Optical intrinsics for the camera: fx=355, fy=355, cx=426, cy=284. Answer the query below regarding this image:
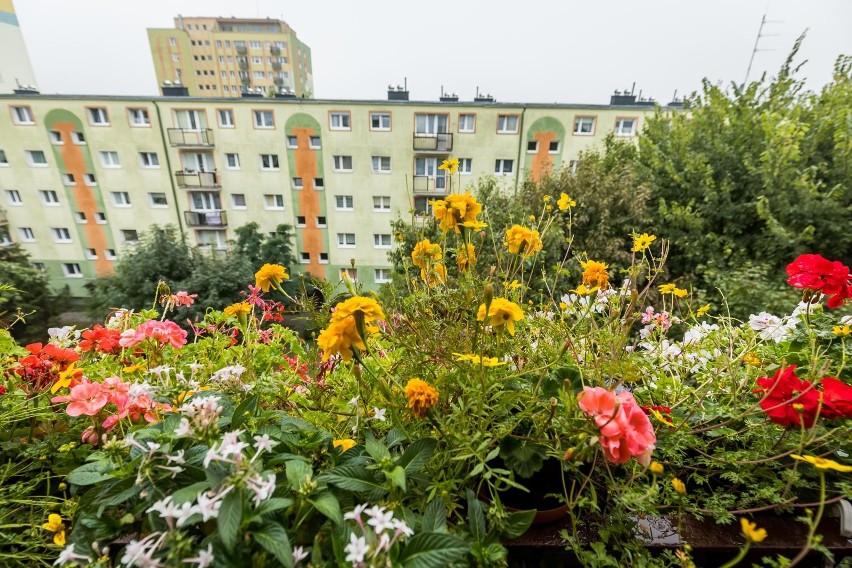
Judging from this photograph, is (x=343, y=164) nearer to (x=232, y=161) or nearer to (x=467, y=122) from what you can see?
(x=232, y=161)

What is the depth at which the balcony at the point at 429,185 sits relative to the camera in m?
12.1

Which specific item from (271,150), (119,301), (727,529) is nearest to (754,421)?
(727,529)

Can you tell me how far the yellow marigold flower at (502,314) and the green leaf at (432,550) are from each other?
44 centimetres

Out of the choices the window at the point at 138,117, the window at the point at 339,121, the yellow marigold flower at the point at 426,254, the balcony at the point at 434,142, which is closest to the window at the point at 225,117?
the window at the point at 138,117

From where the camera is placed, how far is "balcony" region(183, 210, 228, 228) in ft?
42.2

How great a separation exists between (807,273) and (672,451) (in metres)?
0.71

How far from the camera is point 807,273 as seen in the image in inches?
40.8

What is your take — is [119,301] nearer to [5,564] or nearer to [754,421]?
[5,564]

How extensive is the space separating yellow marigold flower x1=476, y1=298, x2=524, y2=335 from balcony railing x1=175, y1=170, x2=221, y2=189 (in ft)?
46.5

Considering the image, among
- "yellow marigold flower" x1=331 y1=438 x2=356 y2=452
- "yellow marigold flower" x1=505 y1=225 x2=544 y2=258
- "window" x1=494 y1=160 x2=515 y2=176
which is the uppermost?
"window" x1=494 y1=160 x2=515 y2=176

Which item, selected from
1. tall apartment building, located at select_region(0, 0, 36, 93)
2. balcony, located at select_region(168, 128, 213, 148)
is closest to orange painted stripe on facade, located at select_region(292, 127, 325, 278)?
balcony, located at select_region(168, 128, 213, 148)

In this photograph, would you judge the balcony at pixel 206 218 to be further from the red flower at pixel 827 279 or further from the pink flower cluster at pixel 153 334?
the red flower at pixel 827 279

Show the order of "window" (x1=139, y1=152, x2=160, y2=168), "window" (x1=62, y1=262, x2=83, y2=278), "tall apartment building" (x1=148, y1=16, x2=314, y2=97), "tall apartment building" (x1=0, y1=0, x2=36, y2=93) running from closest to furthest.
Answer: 1. "window" (x1=139, y1=152, x2=160, y2=168)
2. "window" (x1=62, y1=262, x2=83, y2=278)
3. "tall apartment building" (x1=0, y1=0, x2=36, y2=93)
4. "tall apartment building" (x1=148, y1=16, x2=314, y2=97)

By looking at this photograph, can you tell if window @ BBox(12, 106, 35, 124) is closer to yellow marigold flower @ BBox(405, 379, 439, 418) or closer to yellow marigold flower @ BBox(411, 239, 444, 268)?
yellow marigold flower @ BBox(411, 239, 444, 268)
